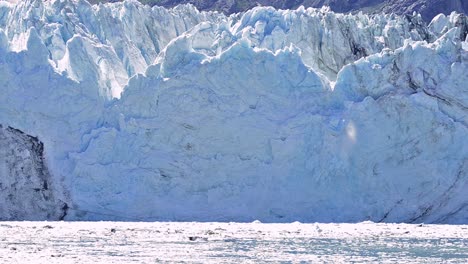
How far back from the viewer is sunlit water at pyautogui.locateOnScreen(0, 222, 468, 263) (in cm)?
1828

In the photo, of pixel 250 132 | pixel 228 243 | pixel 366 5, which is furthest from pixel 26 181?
pixel 366 5

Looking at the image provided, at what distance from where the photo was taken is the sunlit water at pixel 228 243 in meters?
18.3

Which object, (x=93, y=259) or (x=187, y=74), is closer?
(x=93, y=259)

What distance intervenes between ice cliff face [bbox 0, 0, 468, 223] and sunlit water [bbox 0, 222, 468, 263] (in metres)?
1.01

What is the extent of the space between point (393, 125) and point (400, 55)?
5.87ft

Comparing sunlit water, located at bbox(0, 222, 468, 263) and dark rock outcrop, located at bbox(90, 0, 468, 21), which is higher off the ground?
dark rock outcrop, located at bbox(90, 0, 468, 21)

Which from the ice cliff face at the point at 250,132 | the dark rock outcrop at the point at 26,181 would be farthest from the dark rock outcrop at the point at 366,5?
the dark rock outcrop at the point at 26,181

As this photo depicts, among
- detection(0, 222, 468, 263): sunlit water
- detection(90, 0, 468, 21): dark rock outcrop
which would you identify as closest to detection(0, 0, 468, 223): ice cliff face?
detection(0, 222, 468, 263): sunlit water

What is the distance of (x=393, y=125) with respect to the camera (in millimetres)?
26781

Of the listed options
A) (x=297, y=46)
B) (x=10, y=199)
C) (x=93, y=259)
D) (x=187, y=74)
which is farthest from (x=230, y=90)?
(x=93, y=259)

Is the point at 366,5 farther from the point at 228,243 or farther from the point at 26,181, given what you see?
the point at 228,243

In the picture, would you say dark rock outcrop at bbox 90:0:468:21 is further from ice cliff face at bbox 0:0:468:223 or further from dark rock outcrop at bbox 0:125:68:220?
dark rock outcrop at bbox 0:125:68:220

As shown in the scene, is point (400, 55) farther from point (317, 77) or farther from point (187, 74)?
point (187, 74)

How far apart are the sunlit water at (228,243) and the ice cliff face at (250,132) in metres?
1.01
